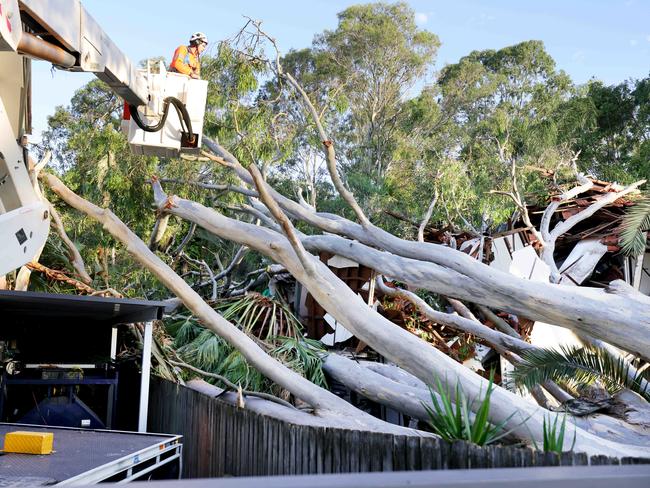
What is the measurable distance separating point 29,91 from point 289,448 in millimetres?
3313

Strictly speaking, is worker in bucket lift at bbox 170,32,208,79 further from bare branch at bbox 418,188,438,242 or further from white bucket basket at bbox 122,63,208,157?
bare branch at bbox 418,188,438,242

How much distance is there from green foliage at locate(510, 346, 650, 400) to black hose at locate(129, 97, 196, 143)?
15.1 ft

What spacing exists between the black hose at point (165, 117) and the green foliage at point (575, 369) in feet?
15.1

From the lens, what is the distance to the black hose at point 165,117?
5614mm

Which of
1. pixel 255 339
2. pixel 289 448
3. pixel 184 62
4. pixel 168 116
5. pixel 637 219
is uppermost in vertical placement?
pixel 184 62

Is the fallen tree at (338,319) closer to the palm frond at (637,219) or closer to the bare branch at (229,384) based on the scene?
the bare branch at (229,384)

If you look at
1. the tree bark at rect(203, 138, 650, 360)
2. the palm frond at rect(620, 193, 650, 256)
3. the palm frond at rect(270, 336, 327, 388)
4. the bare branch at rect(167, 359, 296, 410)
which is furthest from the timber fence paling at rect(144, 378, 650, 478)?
the palm frond at rect(620, 193, 650, 256)

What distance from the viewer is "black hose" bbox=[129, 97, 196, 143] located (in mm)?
5614

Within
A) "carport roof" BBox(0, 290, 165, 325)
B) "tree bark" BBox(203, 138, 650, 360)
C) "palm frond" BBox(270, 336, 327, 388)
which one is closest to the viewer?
"tree bark" BBox(203, 138, 650, 360)

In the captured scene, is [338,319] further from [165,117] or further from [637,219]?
[637,219]

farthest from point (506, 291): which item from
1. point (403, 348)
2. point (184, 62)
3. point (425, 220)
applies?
point (425, 220)

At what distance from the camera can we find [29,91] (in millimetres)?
4891

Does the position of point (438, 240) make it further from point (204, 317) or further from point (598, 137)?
point (598, 137)

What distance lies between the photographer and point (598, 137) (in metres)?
30.3
